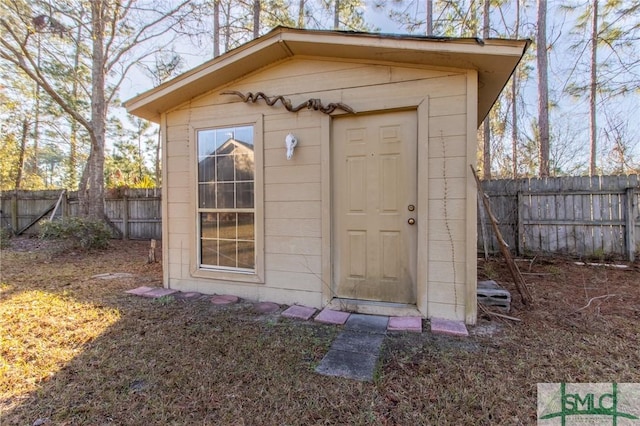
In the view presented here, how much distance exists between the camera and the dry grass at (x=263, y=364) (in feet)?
5.54

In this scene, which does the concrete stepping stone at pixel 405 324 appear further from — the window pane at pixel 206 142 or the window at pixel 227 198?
the window pane at pixel 206 142

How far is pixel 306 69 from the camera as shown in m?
3.35

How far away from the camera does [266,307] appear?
335 cm

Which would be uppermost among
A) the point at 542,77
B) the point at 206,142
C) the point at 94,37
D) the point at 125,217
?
the point at 94,37

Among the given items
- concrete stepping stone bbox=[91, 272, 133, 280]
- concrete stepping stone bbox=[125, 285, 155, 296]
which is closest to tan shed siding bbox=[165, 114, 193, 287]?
concrete stepping stone bbox=[125, 285, 155, 296]

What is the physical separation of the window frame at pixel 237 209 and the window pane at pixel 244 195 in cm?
6

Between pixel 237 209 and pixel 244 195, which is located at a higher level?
pixel 244 195

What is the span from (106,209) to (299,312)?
8756 mm

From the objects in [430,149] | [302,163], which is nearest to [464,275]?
[430,149]

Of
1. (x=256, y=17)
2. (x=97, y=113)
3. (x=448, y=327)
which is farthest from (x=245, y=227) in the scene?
(x=256, y=17)

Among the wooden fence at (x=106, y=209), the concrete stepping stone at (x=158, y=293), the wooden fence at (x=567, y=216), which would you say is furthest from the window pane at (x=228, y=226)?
the wooden fence at (x=106, y=209)

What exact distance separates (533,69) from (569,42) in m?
1.36

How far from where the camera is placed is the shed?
2.85 metres

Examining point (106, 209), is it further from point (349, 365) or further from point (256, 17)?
point (349, 365)
